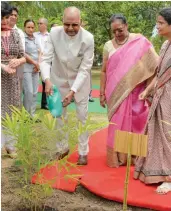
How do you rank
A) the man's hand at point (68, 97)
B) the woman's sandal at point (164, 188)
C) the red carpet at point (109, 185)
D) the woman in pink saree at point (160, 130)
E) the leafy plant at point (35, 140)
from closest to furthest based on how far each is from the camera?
the leafy plant at point (35, 140), the red carpet at point (109, 185), the woman's sandal at point (164, 188), the woman in pink saree at point (160, 130), the man's hand at point (68, 97)

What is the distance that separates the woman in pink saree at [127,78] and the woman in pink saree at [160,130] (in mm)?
543

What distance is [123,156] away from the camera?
455cm

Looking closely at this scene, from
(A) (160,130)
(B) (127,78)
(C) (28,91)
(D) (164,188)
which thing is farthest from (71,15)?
(C) (28,91)

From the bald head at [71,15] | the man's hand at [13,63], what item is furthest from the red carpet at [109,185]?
the bald head at [71,15]

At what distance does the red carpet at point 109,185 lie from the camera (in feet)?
11.5

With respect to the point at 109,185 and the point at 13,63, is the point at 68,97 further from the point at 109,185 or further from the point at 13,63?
the point at 109,185

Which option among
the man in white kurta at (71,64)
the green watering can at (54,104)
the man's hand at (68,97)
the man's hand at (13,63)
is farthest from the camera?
the man's hand at (13,63)

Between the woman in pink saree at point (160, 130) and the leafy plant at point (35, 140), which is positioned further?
the woman in pink saree at point (160, 130)

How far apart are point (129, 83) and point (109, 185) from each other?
1.19 meters

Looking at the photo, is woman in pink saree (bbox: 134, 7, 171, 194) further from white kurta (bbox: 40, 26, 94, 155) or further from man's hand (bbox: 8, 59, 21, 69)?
man's hand (bbox: 8, 59, 21, 69)

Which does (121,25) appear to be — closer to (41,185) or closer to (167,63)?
(167,63)

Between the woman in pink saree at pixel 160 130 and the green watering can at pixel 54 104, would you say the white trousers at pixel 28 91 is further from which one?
the woman in pink saree at pixel 160 130

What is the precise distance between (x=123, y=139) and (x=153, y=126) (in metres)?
1.25

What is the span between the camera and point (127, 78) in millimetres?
4566
